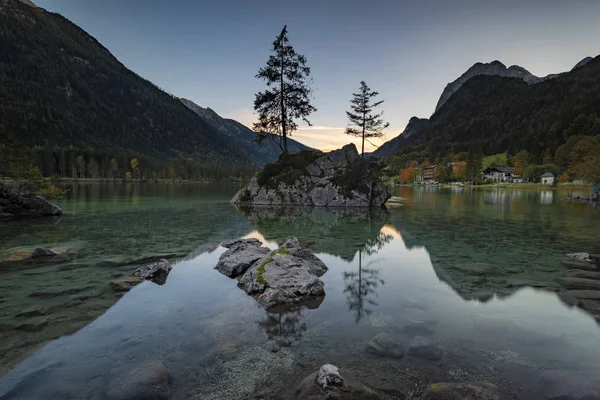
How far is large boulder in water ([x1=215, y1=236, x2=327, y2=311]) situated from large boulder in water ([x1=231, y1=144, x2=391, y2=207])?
33258 millimetres

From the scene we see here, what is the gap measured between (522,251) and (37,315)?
73.8ft

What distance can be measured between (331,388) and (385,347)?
2297 mm

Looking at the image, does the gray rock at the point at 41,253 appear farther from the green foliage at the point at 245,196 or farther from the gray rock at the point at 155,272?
the green foliage at the point at 245,196

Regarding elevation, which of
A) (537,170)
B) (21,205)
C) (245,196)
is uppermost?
(537,170)

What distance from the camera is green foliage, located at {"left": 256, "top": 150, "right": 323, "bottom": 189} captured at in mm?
Answer: 50125

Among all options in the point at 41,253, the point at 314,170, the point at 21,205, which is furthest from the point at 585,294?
the point at 21,205

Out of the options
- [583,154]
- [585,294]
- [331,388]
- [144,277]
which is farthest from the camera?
[583,154]

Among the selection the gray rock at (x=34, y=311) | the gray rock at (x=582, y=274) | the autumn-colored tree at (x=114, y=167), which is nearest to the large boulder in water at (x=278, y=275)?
the gray rock at (x=34, y=311)

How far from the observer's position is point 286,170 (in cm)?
5134

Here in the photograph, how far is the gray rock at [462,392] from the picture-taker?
5738 mm

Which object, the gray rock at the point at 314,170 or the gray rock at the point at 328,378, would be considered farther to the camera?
the gray rock at the point at 314,170

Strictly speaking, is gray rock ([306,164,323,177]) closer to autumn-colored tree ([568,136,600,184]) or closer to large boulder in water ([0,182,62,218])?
large boulder in water ([0,182,62,218])

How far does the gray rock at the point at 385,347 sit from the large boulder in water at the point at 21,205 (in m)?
36.0

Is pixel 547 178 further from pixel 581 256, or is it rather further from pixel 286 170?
pixel 581 256
